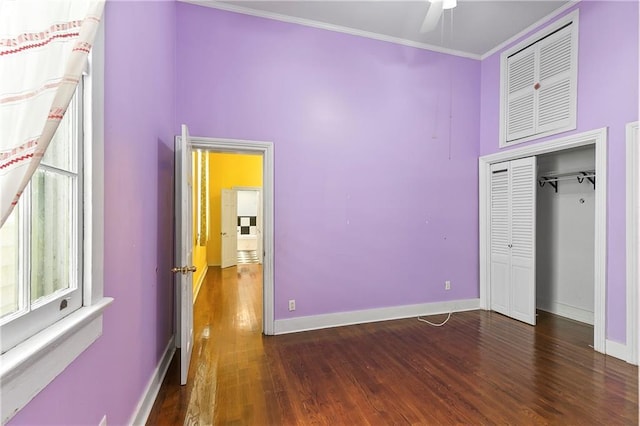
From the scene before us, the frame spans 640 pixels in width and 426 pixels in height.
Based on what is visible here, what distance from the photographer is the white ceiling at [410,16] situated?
3.05 meters

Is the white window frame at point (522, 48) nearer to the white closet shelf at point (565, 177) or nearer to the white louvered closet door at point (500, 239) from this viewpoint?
the white louvered closet door at point (500, 239)

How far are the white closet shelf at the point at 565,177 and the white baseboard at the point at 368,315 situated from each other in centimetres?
187

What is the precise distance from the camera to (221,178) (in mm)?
7461

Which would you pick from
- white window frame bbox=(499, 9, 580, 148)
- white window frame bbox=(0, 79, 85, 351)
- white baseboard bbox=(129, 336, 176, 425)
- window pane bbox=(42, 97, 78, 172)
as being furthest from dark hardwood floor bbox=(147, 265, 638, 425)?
white window frame bbox=(499, 9, 580, 148)

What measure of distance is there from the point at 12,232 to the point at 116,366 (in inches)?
36.3

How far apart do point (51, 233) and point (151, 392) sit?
1.47 m

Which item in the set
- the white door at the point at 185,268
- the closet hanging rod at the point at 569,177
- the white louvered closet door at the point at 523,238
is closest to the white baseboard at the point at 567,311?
the white louvered closet door at the point at 523,238

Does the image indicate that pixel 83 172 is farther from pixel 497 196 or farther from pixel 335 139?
pixel 497 196

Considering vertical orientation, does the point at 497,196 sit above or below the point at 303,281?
above

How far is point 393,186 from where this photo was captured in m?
3.69

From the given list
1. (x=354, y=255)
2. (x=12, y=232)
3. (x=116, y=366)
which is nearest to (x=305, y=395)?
(x=116, y=366)

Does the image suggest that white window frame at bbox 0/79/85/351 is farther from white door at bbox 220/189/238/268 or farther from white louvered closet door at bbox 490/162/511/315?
white door at bbox 220/189/238/268

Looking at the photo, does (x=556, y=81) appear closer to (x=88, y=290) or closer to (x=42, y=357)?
(x=88, y=290)

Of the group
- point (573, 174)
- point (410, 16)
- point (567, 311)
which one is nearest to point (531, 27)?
point (410, 16)
